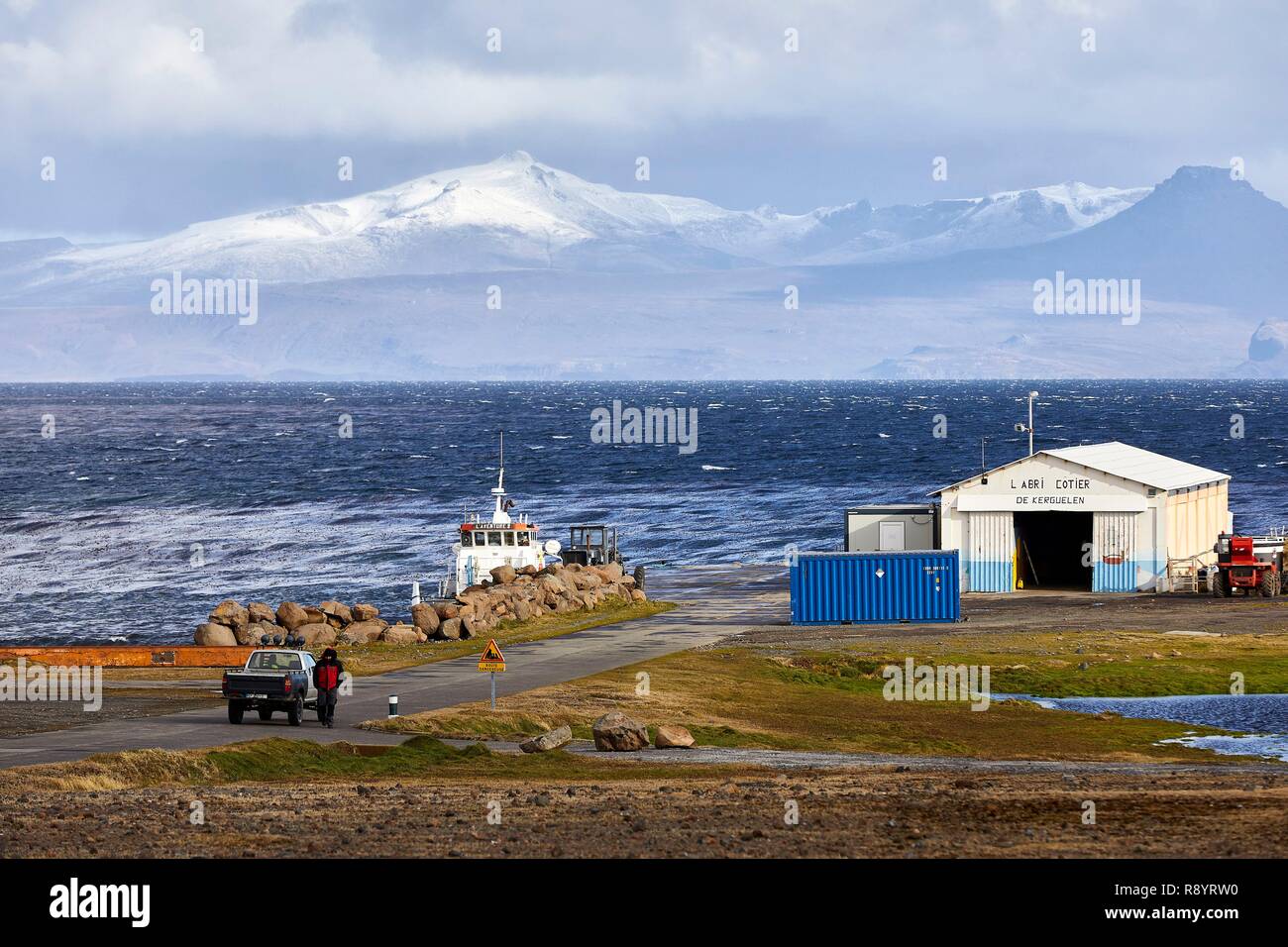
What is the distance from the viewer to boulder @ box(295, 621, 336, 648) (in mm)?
51438

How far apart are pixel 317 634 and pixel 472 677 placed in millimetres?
10691

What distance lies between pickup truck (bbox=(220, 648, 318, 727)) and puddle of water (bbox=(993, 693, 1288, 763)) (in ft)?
52.9

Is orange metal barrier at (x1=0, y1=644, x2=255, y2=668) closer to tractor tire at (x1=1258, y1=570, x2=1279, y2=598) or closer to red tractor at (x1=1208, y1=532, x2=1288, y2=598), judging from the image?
red tractor at (x1=1208, y1=532, x2=1288, y2=598)

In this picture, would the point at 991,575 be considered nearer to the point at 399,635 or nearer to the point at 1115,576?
the point at 1115,576

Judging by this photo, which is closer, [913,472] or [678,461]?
[913,472]

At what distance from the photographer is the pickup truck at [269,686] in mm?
33562

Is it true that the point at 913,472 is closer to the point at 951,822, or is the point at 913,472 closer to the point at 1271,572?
the point at 1271,572

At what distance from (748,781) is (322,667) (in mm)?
10901

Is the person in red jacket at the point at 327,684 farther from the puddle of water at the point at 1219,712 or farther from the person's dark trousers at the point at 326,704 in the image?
the puddle of water at the point at 1219,712

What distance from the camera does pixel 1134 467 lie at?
65.3 m

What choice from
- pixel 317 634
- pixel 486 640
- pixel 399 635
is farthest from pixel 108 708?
pixel 486 640
